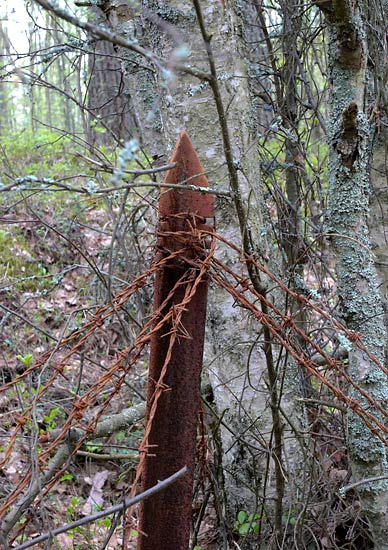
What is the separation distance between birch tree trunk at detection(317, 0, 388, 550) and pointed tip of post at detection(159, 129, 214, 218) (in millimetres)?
803

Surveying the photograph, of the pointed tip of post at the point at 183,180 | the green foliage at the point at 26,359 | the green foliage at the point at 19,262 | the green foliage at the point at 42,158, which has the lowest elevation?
the green foliage at the point at 26,359

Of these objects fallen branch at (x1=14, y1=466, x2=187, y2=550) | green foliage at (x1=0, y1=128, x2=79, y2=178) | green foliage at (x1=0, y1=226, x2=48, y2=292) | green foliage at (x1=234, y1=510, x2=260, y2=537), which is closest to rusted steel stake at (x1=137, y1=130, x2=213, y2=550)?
fallen branch at (x1=14, y1=466, x2=187, y2=550)

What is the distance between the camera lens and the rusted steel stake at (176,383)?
149cm

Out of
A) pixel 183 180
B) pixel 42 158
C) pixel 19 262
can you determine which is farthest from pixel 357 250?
pixel 42 158

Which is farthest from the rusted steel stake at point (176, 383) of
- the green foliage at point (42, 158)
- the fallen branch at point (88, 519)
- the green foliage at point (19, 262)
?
the green foliage at point (42, 158)

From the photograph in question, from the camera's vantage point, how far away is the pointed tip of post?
1490 mm

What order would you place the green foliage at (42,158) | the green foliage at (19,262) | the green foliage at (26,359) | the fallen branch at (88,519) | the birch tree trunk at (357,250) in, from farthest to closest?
the green foliage at (42,158)
the green foliage at (19,262)
the green foliage at (26,359)
the birch tree trunk at (357,250)
the fallen branch at (88,519)

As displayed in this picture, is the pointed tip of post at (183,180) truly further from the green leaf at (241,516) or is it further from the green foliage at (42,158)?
the green foliage at (42,158)

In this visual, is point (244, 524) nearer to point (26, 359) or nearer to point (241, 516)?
Answer: point (241, 516)

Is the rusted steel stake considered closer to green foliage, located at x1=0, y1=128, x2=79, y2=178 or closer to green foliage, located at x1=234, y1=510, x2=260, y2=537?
green foliage, located at x1=234, y1=510, x2=260, y2=537

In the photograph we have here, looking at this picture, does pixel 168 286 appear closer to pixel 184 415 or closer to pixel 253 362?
pixel 184 415

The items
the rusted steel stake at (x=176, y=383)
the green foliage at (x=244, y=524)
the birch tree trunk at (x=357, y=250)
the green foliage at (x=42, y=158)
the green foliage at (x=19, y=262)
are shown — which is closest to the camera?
the rusted steel stake at (x=176, y=383)

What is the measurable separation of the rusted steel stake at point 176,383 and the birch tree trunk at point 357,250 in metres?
0.83

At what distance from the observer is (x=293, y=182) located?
3730 millimetres
